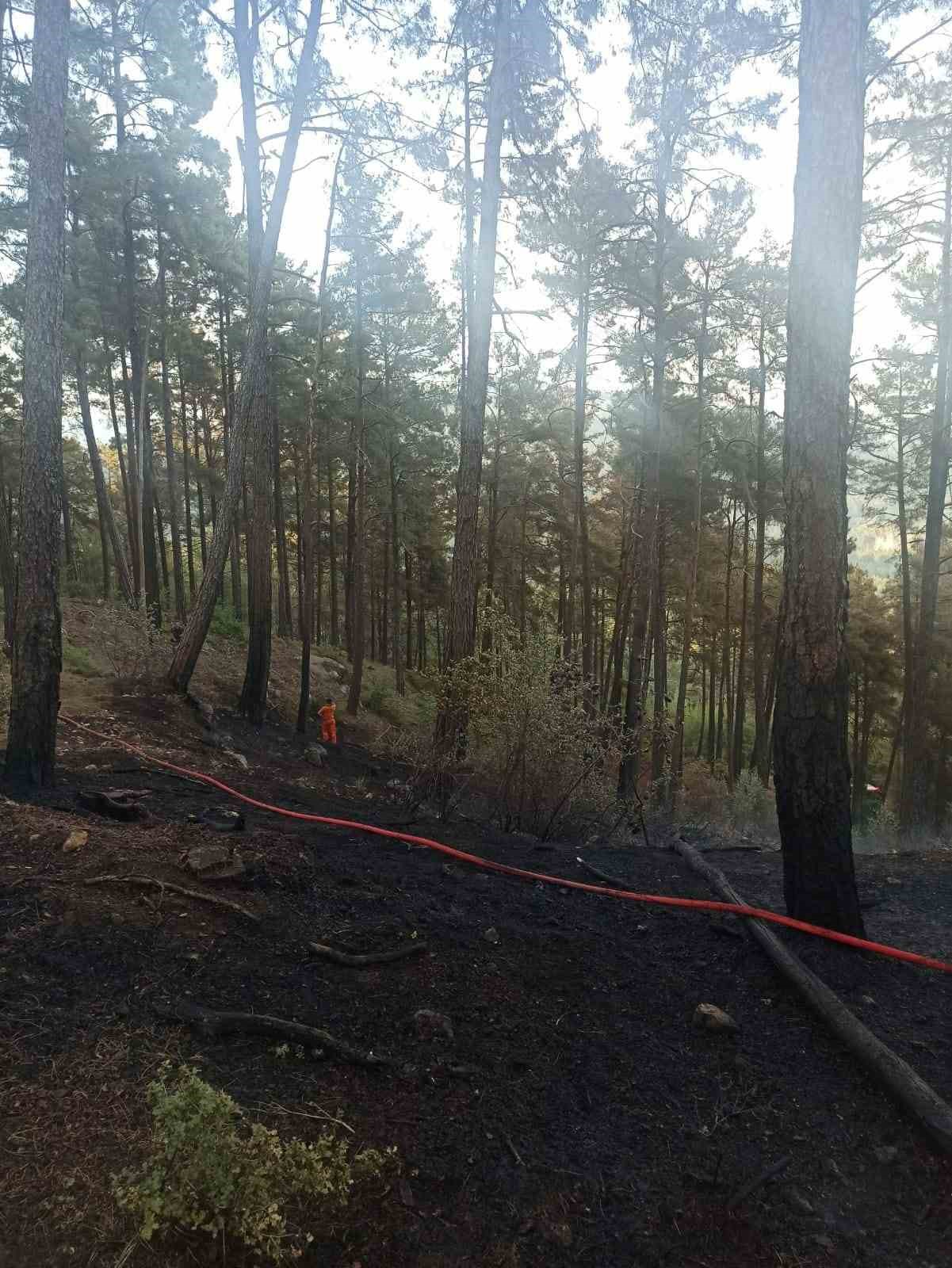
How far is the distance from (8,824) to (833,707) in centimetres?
464

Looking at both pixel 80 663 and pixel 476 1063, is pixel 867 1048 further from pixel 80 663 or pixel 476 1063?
pixel 80 663

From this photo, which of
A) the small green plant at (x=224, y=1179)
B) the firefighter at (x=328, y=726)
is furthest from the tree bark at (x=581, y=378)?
the small green plant at (x=224, y=1179)

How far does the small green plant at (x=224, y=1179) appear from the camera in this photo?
1.66 m

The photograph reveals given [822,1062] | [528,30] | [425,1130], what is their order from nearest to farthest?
[425,1130]
[822,1062]
[528,30]

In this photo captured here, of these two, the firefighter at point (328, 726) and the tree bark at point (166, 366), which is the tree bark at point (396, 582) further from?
the firefighter at point (328, 726)

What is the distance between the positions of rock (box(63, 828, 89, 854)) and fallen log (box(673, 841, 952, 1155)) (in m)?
3.59

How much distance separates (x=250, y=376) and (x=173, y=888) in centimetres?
940

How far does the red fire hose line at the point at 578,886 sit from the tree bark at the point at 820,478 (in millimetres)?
201

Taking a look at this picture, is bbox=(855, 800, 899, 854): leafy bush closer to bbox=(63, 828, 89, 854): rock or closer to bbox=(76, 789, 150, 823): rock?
bbox=(76, 789, 150, 823): rock

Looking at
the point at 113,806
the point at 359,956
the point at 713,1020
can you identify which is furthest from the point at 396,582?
the point at 713,1020

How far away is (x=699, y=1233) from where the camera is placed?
6.36ft

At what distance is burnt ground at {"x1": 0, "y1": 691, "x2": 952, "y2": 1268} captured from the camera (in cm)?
188

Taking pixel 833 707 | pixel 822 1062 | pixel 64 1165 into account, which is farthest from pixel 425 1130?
pixel 833 707

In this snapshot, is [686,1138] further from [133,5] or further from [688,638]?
[688,638]
